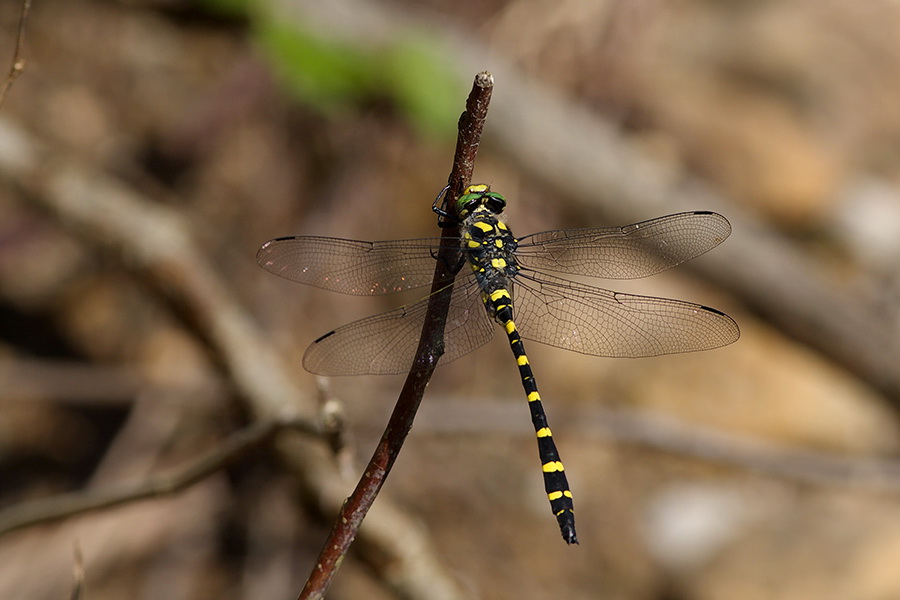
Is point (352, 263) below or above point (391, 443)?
above

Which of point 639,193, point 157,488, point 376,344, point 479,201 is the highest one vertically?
point 639,193

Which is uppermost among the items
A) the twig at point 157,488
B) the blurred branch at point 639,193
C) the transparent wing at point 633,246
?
the blurred branch at point 639,193

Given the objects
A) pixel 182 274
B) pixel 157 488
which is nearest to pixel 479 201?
pixel 157 488

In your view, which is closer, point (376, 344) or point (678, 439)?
point (376, 344)

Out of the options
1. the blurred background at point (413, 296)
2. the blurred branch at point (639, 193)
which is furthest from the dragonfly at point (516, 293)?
the blurred branch at point (639, 193)

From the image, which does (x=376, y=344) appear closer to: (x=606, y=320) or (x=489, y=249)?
(x=489, y=249)

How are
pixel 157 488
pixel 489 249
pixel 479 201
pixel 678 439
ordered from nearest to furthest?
pixel 157 488 < pixel 479 201 < pixel 489 249 < pixel 678 439

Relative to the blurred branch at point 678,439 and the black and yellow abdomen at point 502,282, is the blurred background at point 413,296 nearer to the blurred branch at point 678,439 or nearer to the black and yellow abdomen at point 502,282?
the blurred branch at point 678,439
